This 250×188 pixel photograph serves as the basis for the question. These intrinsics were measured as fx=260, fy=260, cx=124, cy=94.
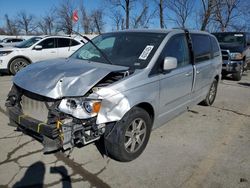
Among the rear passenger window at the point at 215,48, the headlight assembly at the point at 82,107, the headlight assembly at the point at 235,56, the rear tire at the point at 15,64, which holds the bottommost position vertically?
the headlight assembly at the point at 82,107

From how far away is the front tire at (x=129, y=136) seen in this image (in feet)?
10.7

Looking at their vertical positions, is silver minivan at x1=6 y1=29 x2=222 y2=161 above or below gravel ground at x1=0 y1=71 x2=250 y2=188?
above

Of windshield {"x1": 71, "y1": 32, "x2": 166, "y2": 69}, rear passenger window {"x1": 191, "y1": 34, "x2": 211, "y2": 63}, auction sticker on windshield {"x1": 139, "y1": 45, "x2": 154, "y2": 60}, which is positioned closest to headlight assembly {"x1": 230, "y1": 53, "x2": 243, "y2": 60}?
rear passenger window {"x1": 191, "y1": 34, "x2": 211, "y2": 63}

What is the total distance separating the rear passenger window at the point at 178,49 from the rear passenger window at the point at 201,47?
1.23 ft

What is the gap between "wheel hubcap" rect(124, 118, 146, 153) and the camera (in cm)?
350

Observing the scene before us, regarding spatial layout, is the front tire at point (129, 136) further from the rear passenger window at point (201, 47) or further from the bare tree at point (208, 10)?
the bare tree at point (208, 10)

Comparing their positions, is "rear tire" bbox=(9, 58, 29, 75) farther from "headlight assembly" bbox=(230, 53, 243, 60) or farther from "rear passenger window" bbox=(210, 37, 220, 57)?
"headlight assembly" bbox=(230, 53, 243, 60)

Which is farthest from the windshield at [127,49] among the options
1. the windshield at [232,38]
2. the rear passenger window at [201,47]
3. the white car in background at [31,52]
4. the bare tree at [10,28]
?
the bare tree at [10,28]

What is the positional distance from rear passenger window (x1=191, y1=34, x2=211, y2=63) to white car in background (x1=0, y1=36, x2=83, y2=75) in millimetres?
5924

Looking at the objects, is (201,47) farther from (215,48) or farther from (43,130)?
(43,130)

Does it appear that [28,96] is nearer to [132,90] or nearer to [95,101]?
[95,101]

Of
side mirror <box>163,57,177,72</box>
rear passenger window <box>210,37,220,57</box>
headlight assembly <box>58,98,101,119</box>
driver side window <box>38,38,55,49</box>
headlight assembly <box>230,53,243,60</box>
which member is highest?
driver side window <box>38,38,55,49</box>

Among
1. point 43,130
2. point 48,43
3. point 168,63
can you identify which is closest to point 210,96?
point 168,63

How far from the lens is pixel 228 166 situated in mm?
3605
